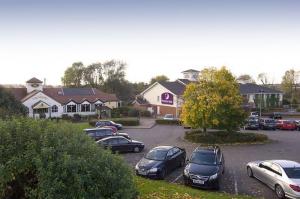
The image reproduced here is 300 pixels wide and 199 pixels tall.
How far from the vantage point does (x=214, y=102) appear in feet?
98.1

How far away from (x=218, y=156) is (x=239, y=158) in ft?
22.1

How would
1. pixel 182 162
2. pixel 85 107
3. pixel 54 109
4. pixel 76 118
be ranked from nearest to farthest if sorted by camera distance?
1. pixel 182 162
2. pixel 76 118
3. pixel 54 109
4. pixel 85 107

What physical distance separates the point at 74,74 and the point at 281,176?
75.5 metres

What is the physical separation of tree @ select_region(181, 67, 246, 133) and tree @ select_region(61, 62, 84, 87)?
5811 cm

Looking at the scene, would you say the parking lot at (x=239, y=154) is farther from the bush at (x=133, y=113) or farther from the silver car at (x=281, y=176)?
the bush at (x=133, y=113)

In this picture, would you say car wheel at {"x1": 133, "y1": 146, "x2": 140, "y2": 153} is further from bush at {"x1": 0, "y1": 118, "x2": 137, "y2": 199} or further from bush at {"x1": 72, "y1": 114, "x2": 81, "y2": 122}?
bush at {"x1": 72, "y1": 114, "x2": 81, "y2": 122}

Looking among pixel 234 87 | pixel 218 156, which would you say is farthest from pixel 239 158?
pixel 234 87

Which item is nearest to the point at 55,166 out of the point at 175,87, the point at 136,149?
the point at 136,149

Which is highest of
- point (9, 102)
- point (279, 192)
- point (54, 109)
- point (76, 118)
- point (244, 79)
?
point (244, 79)

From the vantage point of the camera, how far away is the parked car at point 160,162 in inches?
682

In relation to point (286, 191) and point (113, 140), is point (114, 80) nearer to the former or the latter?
point (113, 140)

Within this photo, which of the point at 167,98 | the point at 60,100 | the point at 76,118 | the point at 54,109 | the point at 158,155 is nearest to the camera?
the point at 158,155

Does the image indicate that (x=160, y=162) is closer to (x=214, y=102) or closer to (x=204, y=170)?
(x=204, y=170)

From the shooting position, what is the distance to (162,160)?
59.3ft
